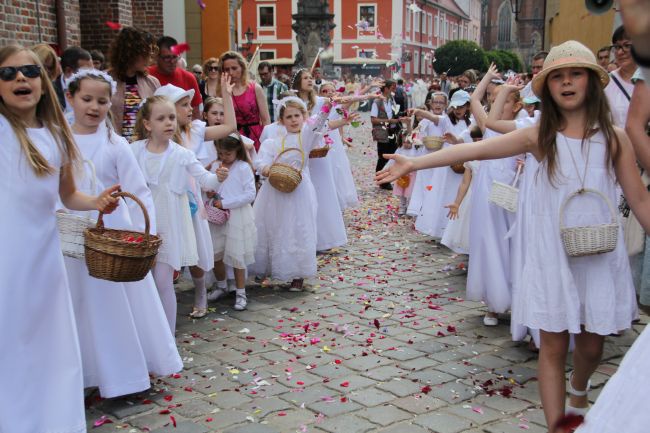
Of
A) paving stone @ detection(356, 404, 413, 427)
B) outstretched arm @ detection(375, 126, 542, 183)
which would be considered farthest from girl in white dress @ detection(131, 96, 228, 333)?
outstretched arm @ detection(375, 126, 542, 183)

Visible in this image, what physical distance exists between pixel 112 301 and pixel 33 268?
857mm

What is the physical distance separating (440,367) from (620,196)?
1868mm

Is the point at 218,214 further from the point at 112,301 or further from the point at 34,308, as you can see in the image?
the point at 34,308

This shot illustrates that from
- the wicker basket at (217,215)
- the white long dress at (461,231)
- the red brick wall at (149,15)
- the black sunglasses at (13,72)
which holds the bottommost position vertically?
the white long dress at (461,231)

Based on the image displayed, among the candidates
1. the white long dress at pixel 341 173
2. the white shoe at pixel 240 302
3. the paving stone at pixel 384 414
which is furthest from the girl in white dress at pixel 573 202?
the white long dress at pixel 341 173

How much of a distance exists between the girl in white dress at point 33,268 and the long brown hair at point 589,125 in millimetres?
2513

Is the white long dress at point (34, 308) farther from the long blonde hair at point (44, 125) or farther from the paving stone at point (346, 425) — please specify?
the paving stone at point (346, 425)

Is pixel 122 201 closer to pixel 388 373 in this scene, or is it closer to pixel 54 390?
pixel 54 390

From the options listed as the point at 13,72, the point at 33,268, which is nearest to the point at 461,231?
the point at 33,268

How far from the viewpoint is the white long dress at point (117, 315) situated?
15.4ft

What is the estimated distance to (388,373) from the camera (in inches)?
207

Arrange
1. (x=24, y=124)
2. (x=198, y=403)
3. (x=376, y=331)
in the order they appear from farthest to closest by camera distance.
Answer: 1. (x=376, y=331)
2. (x=198, y=403)
3. (x=24, y=124)

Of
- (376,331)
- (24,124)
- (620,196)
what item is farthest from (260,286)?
(24,124)

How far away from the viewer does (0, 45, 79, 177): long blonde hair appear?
3.89 meters
